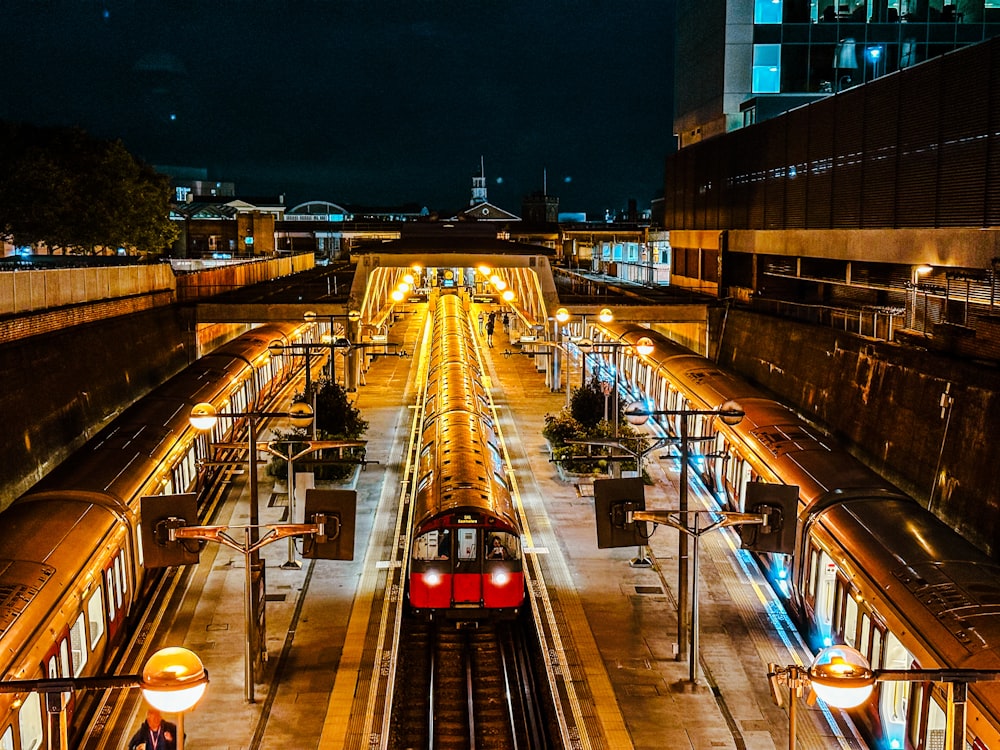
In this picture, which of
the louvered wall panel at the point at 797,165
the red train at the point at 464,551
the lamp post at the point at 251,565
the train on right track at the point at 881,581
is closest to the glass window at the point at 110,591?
the lamp post at the point at 251,565

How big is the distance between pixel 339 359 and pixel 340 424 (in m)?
22.8

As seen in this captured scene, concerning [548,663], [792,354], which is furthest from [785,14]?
[548,663]

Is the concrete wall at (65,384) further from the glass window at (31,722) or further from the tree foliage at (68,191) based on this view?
the tree foliage at (68,191)

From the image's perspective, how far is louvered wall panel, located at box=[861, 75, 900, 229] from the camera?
29641 millimetres

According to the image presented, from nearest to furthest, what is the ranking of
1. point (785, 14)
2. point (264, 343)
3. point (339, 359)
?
point (264, 343), point (785, 14), point (339, 359)

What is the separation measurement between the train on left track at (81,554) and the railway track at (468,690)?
4383 millimetres

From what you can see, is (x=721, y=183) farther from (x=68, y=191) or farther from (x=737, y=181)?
(x=68, y=191)

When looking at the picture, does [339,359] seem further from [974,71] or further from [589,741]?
[589,741]

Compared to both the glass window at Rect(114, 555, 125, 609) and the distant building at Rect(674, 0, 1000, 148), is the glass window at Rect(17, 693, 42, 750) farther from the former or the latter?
the distant building at Rect(674, 0, 1000, 148)

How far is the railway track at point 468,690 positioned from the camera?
15.2 metres

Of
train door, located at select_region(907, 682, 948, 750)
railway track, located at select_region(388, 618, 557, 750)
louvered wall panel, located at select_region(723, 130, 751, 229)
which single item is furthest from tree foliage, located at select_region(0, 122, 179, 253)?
train door, located at select_region(907, 682, 948, 750)

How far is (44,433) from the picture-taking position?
23.8 m

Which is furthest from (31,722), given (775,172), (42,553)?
(775,172)

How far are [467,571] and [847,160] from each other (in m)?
20.8
